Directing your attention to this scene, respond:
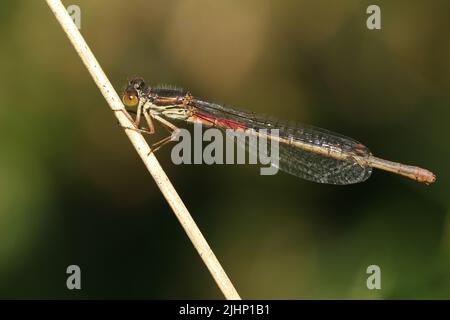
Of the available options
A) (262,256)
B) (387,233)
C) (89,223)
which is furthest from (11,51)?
(387,233)

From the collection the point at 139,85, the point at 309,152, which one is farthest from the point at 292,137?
the point at 139,85

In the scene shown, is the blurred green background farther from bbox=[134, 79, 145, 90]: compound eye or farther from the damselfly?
bbox=[134, 79, 145, 90]: compound eye

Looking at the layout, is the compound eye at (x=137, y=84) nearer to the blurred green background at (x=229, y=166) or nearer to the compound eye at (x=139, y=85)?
the compound eye at (x=139, y=85)

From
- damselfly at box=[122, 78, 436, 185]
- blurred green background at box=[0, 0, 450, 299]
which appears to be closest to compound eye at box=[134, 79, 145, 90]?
damselfly at box=[122, 78, 436, 185]

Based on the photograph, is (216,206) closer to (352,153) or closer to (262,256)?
(262,256)

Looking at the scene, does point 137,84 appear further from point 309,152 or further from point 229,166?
point 309,152

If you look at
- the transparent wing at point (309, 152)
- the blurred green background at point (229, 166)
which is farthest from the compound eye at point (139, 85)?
the transparent wing at point (309, 152)
